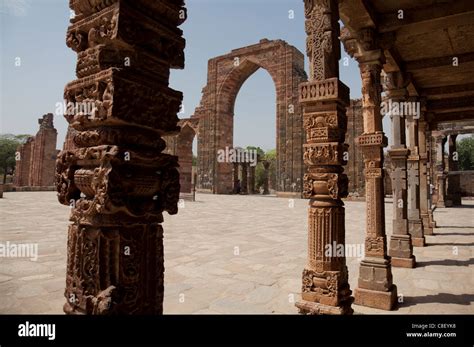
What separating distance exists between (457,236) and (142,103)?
10911 millimetres

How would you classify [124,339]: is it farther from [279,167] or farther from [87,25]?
[279,167]

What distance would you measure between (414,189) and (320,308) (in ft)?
20.6

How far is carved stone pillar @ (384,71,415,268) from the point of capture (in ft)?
20.0

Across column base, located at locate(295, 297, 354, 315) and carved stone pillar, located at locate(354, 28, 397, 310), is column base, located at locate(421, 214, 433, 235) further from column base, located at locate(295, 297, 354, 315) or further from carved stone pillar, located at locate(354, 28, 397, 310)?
column base, located at locate(295, 297, 354, 315)

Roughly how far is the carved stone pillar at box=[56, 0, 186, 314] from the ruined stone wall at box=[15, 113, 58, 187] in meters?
34.0

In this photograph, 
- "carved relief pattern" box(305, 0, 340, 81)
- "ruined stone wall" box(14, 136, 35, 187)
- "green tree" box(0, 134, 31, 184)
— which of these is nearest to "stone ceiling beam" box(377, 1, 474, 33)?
"carved relief pattern" box(305, 0, 340, 81)

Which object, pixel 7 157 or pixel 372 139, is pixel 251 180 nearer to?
pixel 372 139

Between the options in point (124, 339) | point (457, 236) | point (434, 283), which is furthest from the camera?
point (457, 236)

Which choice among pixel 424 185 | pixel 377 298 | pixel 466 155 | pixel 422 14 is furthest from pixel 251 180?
pixel 466 155

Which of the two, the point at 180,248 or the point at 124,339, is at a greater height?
the point at 124,339

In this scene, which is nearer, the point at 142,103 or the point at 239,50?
the point at 142,103

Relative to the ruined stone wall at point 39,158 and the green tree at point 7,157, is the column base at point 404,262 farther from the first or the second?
the green tree at point 7,157

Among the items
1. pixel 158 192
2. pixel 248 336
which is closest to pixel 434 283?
pixel 248 336

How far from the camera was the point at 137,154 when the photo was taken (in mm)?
1518
